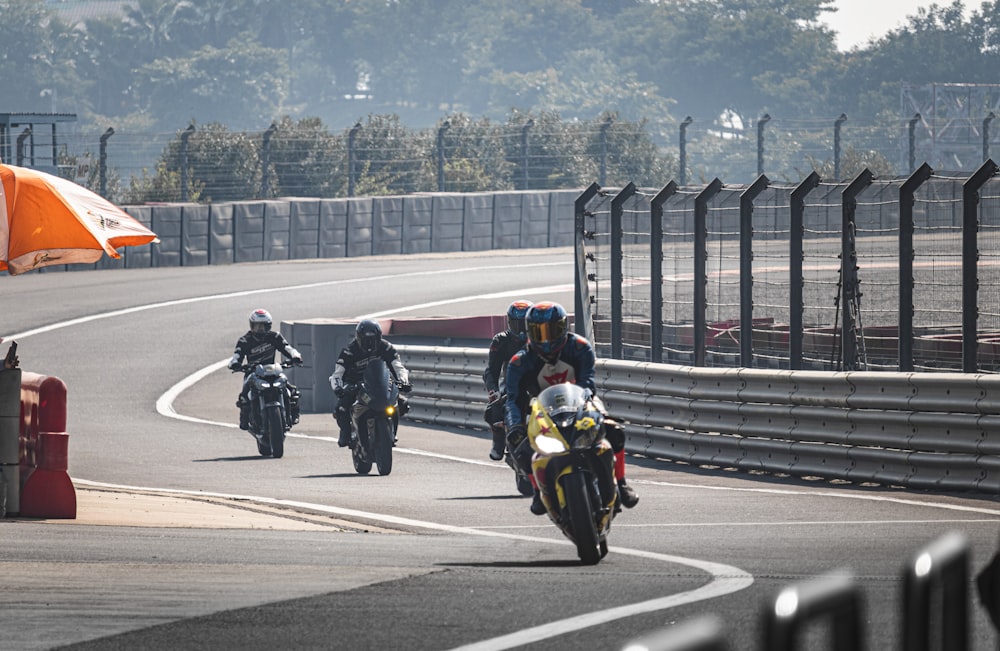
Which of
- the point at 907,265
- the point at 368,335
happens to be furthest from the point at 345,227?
the point at 907,265

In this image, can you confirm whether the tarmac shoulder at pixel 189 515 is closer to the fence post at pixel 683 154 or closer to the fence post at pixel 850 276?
the fence post at pixel 850 276

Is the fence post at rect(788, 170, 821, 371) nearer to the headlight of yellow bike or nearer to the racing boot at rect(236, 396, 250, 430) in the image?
the racing boot at rect(236, 396, 250, 430)

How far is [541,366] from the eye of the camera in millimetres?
10461

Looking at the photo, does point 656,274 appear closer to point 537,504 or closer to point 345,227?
point 537,504

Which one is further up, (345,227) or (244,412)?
(345,227)

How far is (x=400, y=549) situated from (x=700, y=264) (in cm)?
785

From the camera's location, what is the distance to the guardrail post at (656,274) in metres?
17.5

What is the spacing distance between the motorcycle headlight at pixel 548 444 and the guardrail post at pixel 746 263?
23.2 ft

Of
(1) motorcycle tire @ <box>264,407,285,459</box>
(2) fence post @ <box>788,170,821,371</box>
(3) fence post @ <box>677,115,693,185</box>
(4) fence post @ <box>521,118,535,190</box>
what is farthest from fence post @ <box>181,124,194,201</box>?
(2) fence post @ <box>788,170,821,371</box>

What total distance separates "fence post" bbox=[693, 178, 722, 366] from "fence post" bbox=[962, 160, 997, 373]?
3.52 metres

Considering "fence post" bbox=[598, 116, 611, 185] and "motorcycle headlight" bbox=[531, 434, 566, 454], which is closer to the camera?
"motorcycle headlight" bbox=[531, 434, 566, 454]

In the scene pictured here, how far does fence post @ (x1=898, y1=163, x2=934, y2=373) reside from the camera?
548 inches

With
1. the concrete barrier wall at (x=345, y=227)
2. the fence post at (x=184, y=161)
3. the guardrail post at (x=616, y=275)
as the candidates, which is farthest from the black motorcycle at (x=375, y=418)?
the fence post at (x=184, y=161)

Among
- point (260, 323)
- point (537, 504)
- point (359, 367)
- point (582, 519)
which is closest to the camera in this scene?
point (582, 519)
